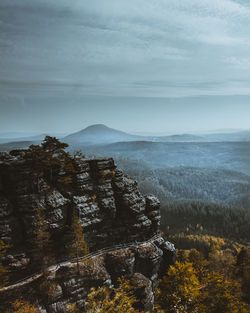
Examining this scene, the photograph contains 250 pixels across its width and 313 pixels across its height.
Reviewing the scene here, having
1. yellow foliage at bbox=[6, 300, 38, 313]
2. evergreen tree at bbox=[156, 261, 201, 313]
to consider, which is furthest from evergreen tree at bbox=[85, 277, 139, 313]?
yellow foliage at bbox=[6, 300, 38, 313]

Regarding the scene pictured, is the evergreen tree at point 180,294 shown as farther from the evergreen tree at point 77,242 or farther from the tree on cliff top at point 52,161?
the tree on cliff top at point 52,161

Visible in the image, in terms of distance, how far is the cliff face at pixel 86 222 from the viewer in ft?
133

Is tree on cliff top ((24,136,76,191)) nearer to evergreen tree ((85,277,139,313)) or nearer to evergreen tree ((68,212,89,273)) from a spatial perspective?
evergreen tree ((68,212,89,273))

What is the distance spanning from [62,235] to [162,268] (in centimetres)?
2809

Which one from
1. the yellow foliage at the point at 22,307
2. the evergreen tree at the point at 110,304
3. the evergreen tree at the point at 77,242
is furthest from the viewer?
the evergreen tree at the point at 77,242

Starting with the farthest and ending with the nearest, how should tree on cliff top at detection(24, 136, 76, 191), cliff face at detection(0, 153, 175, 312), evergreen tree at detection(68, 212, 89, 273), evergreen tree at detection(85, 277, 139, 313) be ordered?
evergreen tree at detection(68, 212, 89, 273) < tree on cliff top at detection(24, 136, 76, 191) < cliff face at detection(0, 153, 175, 312) < evergreen tree at detection(85, 277, 139, 313)

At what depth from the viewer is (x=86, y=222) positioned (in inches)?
1841

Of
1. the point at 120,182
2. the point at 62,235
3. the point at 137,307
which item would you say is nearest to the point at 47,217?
the point at 62,235

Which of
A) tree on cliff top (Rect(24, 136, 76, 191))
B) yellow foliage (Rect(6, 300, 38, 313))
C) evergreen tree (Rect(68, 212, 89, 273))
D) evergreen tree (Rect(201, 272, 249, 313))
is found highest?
tree on cliff top (Rect(24, 136, 76, 191))

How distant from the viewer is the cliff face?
133 ft

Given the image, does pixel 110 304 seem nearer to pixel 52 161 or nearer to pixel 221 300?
pixel 221 300

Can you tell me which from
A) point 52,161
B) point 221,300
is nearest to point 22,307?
point 52,161

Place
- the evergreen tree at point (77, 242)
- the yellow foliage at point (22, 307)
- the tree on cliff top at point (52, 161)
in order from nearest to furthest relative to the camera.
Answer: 1. the yellow foliage at point (22, 307)
2. the tree on cliff top at point (52, 161)
3. the evergreen tree at point (77, 242)

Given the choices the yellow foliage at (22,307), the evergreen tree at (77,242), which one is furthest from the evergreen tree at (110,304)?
the yellow foliage at (22,307)
